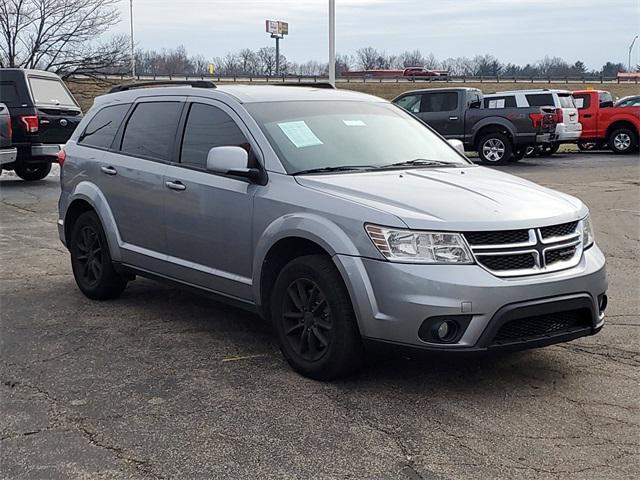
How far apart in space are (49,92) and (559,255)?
548 inches

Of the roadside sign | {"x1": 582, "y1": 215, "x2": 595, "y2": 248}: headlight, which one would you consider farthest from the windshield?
the roadside sign

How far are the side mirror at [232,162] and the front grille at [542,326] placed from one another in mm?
1823

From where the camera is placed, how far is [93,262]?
685 cm

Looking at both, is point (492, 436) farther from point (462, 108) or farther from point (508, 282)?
point (462, 108)

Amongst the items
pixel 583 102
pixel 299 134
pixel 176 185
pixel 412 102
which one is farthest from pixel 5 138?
pixel 583 102

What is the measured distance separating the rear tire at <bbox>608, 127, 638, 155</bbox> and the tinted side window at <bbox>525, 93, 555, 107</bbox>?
12.4ft

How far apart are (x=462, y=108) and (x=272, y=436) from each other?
61.1 feet

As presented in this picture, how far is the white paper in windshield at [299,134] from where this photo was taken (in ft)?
17.6

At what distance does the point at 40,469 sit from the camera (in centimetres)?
369

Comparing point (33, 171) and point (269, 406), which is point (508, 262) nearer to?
point (269, 406)

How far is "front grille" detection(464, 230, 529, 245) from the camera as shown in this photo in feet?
14.2

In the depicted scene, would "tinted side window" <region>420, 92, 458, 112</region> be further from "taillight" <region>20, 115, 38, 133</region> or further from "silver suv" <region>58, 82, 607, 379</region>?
"silver suv" <region>58, 82, 607, 379</region>

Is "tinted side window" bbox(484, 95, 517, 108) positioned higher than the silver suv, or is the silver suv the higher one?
"tinted side window" bbox(484, 95, 517, 108)

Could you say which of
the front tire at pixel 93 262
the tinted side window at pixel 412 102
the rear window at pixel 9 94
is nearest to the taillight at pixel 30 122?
the rear window at pixel 9 94
